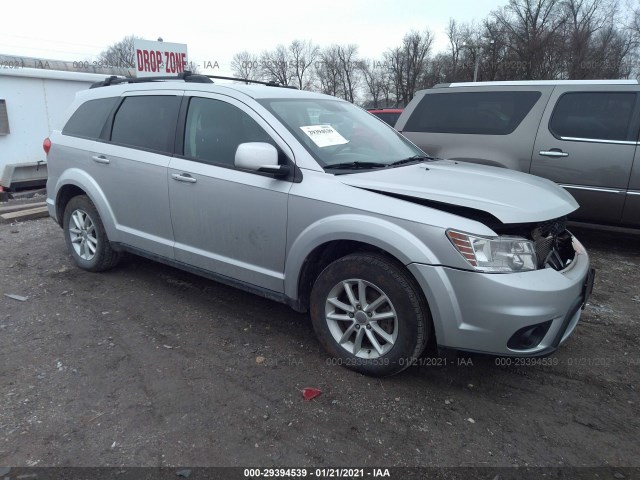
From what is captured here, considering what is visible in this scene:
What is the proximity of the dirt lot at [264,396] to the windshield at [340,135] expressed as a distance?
4.66 feet

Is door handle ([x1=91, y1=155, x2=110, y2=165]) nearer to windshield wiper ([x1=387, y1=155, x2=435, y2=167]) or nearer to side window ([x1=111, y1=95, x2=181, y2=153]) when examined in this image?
side window ([x1=111, y1=95, x2=181, y2=153])

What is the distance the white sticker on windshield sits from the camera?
348 cm

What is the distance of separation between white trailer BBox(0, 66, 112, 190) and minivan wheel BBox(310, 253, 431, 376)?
1024 centimetres

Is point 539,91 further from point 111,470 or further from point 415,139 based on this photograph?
point 111,470

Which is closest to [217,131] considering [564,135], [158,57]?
[564,135]

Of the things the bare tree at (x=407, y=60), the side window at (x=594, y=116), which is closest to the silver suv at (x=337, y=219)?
the side window at (x=594, y=116)

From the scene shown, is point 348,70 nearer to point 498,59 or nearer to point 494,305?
point 498,59

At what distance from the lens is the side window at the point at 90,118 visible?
4.68m

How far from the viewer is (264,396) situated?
2.98 metres

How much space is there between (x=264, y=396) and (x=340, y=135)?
6.47 feet

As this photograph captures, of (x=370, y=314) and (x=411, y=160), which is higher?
(x=411, y=160)

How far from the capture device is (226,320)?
4.01 meters

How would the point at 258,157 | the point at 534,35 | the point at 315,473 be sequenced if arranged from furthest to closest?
the point at 534,35, the point at 258,157, the point at 315,473

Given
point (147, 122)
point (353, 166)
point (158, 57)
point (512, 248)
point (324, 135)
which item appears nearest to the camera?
point (512, 248)
